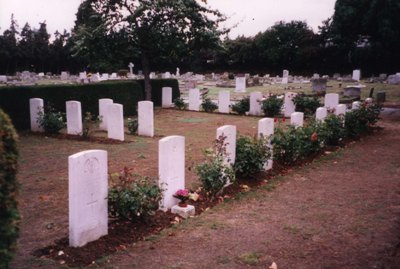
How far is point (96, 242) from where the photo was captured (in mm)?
5316

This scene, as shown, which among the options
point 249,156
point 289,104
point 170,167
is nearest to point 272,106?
point 289,104

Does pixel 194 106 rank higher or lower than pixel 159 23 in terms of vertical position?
lower

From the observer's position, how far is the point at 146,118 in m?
14.1

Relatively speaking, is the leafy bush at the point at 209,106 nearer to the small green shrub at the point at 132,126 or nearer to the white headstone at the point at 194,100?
the white headstone at the point at 194,100

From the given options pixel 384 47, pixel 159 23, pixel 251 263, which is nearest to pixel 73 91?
pixel 159 23

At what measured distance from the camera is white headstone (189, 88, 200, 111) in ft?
72.0

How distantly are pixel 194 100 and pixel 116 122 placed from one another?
9487mm

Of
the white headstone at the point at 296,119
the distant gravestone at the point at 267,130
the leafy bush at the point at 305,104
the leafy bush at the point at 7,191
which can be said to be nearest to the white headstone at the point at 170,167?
the distant gravestone at the point at 267,130

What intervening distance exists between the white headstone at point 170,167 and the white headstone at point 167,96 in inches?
672

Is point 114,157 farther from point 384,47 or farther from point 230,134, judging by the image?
point 384,47

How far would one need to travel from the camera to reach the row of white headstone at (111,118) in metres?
13.2

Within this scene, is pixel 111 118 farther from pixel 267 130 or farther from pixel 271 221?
pixel 271 221

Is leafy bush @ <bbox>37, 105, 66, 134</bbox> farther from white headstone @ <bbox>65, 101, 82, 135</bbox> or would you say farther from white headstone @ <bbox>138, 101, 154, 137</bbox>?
white headstone @ <bbox>138, 101, 154, 137</bbox>

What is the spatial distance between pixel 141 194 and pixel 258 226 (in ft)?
5.94
